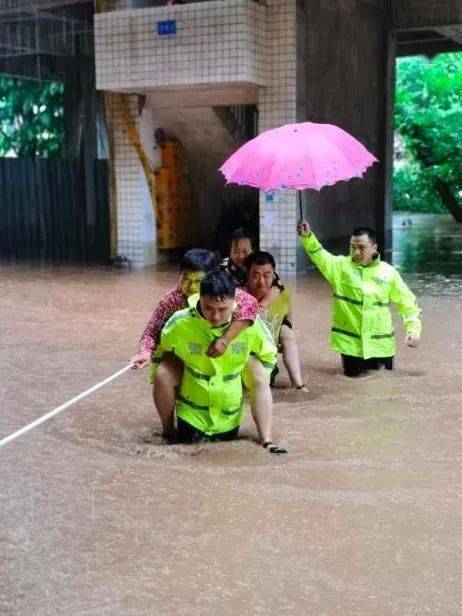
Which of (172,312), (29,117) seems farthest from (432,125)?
(172,312)

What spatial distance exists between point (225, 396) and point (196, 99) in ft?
30.3

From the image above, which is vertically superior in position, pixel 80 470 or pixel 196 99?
pixel 196 99

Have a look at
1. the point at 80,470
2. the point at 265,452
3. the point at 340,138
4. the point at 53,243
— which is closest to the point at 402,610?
the point at 265,452

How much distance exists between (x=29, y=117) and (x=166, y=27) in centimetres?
1055

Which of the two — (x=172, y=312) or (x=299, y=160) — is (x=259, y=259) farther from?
(x=172, y=312)

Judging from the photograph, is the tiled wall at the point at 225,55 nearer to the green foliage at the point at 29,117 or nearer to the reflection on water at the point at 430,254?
the reflection on water at the point at 430,254

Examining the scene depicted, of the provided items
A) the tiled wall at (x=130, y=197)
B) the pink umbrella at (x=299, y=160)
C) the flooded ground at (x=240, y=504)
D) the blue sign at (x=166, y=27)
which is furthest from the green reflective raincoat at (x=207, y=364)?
the tiled wall at (x=130, y=197)

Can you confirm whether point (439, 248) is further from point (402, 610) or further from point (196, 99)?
point (402, 610)

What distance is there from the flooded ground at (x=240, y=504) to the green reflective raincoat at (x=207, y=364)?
0.62ft

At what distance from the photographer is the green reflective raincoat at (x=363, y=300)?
6.33 m

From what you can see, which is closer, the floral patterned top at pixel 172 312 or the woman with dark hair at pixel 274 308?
the floral patterned top at pixel 172 312

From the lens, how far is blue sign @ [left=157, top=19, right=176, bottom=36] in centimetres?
1178

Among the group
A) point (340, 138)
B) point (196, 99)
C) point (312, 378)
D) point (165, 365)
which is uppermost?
point (196, 99)

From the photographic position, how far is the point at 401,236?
67.4 ft
